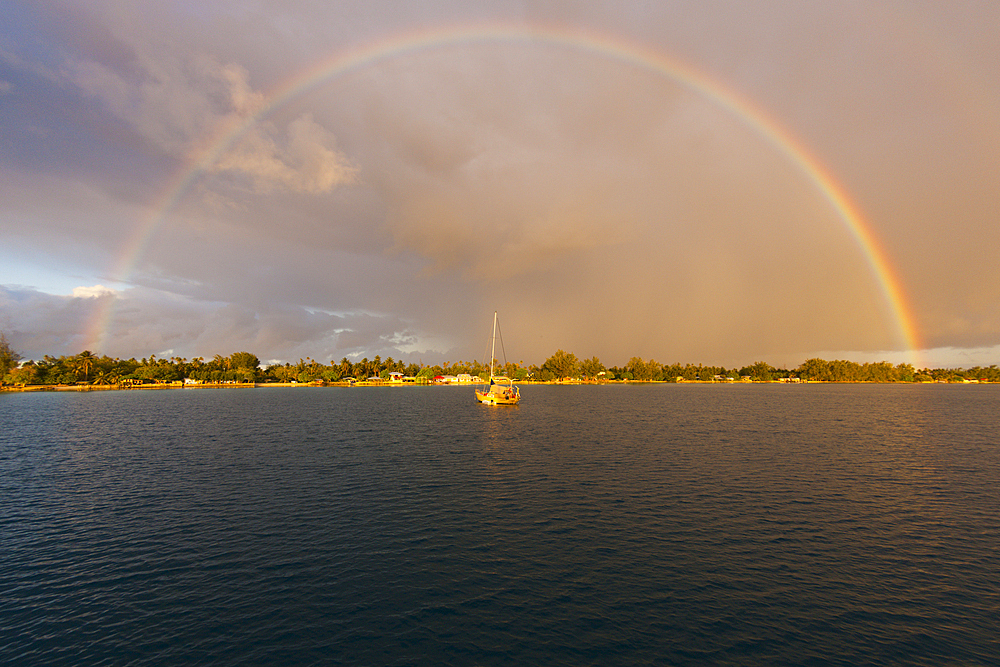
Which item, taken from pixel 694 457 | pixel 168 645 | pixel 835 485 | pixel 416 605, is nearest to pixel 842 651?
pixel 416 605

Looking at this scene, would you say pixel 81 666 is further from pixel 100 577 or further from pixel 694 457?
pixel 694 457

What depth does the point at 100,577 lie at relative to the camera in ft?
80.5

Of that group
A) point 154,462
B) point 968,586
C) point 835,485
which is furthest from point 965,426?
point 154,462

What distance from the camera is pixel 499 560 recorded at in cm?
2697

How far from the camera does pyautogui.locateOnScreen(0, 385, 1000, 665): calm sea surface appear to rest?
18.6 m

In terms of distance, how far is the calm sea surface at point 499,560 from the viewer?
18.6 m

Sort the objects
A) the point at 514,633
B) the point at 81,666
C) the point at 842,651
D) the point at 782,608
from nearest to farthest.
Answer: the point at 81,666, the point at 842,651, the point at 514,633, the point at 782,608

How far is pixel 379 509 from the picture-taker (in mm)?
37031

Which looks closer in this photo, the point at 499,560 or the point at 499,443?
the point at 499,560

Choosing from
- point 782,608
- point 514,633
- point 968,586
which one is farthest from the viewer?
point 968,586

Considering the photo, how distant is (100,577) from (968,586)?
50238mm

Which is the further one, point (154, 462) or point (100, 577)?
point (154, 462)

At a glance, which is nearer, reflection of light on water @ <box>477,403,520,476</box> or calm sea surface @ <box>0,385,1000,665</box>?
calm sea surface @ <box>0,385,1000,665</box>

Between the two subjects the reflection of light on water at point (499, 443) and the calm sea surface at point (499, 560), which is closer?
the calm sea surface at point (499, 560)
